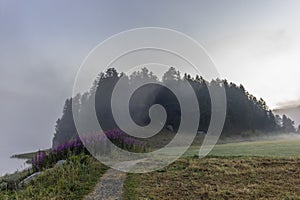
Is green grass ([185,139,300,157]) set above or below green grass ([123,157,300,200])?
above

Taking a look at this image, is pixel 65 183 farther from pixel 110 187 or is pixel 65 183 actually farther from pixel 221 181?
pixel 221 181

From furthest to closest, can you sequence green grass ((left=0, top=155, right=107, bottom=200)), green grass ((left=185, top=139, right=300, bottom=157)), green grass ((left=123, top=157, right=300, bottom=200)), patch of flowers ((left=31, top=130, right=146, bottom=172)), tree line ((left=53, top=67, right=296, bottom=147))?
1. tree line ((left=53, top=67, right=296, bottom=147))
2. patch of flowers ((left=31, top=130, right=146, bottom=172))
3. green grass ((left=185, top=139, right=300, bottom=157))
4. green grass ((left=0, top=155, right=107, bottom=200))
5. green grass ((left=123, top=157, right=300, bottom=200))

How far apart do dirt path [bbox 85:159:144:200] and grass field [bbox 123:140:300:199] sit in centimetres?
16

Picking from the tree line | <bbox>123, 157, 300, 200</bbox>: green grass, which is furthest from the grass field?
the tree line

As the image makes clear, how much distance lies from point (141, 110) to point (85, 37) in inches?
386

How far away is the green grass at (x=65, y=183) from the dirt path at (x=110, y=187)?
0.15 meters

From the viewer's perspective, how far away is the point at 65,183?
5.21 m

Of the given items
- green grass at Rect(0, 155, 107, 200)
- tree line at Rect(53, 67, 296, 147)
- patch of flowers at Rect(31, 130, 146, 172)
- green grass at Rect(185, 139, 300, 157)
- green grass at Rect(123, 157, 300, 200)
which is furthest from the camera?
tree line at Rect(53, 67, 296, 147)

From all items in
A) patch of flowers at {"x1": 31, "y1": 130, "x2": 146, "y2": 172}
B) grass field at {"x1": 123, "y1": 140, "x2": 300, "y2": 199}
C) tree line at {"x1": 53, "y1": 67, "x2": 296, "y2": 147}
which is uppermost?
tree line at {"x1": 53, "y1": 67, "x2": 296, "y2": 147}

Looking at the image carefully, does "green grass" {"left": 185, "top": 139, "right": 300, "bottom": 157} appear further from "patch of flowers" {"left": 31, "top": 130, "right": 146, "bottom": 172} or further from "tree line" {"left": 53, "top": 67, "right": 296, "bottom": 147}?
"tree line" {"left": 53, "top": 67, "right": 296, "bottom": 147}

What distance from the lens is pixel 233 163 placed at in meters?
6.16

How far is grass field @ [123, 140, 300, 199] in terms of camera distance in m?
4.33

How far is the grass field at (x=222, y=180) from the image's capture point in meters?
4.33

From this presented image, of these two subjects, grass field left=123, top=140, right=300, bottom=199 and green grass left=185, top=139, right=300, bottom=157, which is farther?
green grass left=185, top=139, right=300, bottom=157
